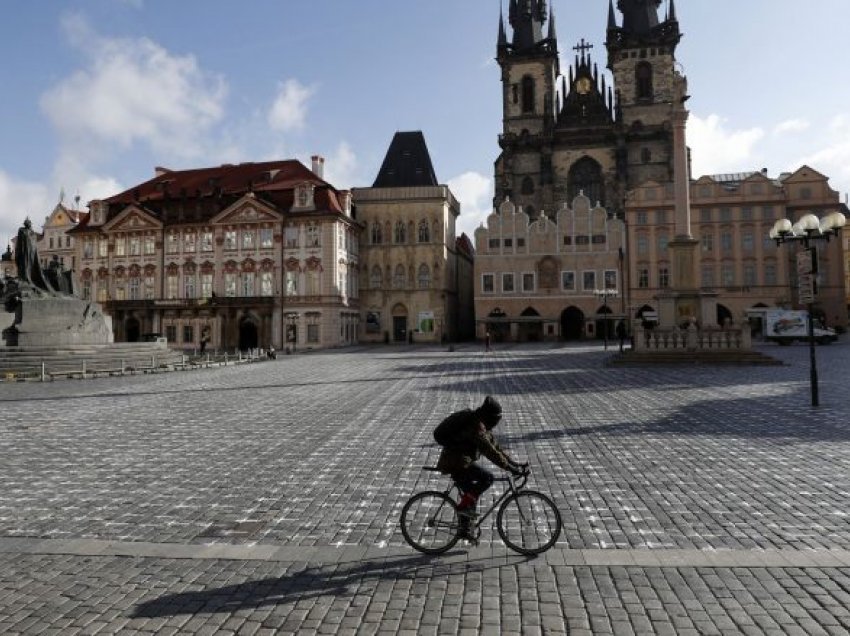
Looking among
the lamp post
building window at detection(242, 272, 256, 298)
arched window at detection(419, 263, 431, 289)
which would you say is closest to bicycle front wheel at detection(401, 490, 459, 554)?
the lamp post

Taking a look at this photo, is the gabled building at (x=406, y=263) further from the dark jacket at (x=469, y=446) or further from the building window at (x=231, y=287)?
the dark jacket at (x=469, y=446)

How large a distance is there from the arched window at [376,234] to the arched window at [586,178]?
80.5ft

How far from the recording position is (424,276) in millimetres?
60562

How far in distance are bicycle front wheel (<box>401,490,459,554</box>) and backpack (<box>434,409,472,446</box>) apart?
1.89 ft

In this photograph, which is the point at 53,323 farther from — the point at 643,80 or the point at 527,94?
the point at 643,80

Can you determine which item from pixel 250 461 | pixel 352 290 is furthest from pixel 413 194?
pixel 250 461

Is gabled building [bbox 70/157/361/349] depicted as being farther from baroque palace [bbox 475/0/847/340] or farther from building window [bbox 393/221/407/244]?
baroque palace [bbox 475/0/847/340]

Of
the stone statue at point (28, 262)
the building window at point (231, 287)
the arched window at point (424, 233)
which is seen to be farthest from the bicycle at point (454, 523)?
the arched window at point (424, 233)

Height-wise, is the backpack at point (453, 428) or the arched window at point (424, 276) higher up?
the arched window at point (424, 276)

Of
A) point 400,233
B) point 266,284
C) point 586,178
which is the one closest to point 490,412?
point 266,284

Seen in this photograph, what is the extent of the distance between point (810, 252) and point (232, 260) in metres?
50.6

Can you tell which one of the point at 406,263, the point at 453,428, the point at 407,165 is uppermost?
the point at 407,165

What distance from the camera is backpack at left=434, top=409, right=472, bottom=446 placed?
5586 mm

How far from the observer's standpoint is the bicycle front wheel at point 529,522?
5750mm
